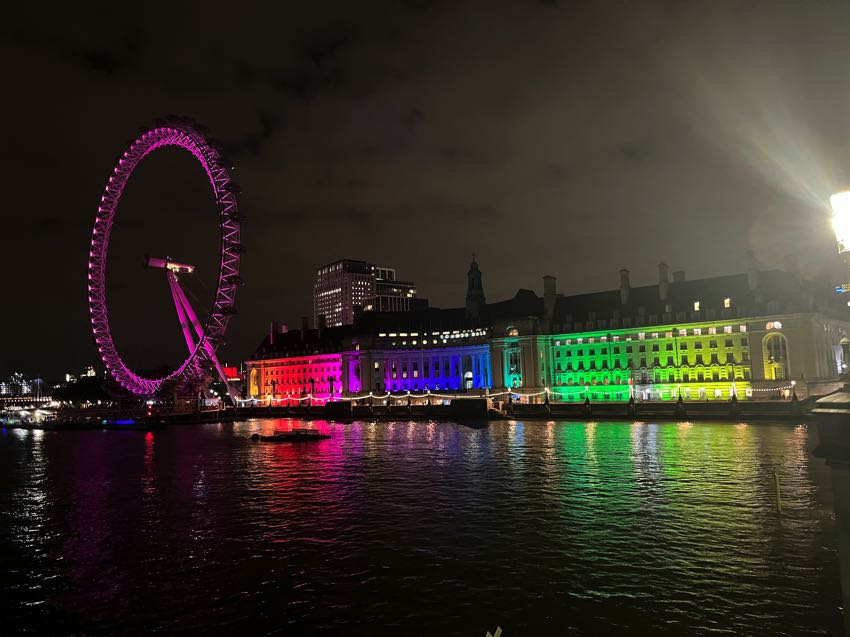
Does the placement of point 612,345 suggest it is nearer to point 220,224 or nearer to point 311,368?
point 220,224

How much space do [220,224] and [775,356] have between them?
3670 inches

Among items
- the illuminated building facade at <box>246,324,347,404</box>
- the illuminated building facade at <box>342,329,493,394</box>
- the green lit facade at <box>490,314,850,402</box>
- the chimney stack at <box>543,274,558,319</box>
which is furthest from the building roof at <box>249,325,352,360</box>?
the chimney stack at <box>543,274,558,319</box>

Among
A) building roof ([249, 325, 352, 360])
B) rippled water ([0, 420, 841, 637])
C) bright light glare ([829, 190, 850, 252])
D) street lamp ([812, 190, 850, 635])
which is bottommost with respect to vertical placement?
rippled water ([0, 420, 841, 637])

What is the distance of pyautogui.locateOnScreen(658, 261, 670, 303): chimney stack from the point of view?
131 meters

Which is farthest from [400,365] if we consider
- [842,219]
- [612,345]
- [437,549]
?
[842,219]

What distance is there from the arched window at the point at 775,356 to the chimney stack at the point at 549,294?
48.4 metres

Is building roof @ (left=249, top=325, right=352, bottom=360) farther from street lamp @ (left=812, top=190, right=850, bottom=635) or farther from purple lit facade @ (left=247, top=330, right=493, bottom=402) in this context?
street lamp @ (left=812, top=190, right=850, bottom=635)

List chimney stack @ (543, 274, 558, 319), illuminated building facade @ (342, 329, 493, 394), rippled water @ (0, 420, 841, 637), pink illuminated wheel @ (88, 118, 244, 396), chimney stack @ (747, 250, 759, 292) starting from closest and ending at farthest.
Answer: rippled water @ (0, 420, 841, 637) < pink illuminated wheel @ (88, 118, 244, 396) < chimney stack @ (747, 250, 759, 292) < chimney stack @ (543, 274, 558, 319) < illuminated building facade @ (342, 329, 493, 394)

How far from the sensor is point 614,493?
100 ft

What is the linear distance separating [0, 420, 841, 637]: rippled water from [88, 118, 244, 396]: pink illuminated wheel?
176 feet

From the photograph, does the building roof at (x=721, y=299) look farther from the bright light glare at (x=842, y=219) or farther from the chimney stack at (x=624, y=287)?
the bright light glare at (x=842, y=219)

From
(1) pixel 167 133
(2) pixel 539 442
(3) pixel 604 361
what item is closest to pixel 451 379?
(3) pixel 604 361

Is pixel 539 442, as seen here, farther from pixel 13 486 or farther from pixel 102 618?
pixel 102 618

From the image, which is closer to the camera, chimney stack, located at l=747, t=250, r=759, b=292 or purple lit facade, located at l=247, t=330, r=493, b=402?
chimney stack, located at l=747, t=250, r=759, b=292
